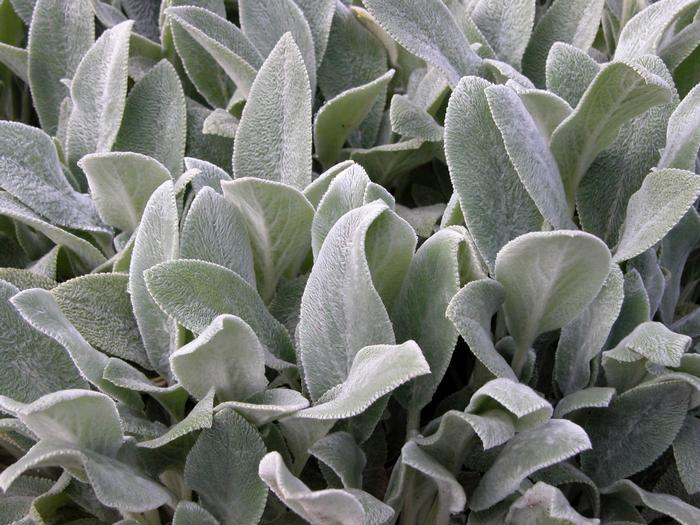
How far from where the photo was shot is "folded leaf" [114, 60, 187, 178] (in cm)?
111

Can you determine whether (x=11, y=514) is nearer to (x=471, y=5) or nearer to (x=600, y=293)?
(x=600, y=293)

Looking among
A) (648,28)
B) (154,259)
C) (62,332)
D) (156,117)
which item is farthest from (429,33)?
(62,332)

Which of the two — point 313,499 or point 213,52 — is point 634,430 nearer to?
point 313,499

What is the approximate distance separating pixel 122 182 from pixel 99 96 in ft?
0.68

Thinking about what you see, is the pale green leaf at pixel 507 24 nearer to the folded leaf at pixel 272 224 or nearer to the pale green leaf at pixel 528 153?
the pale green leaf at pixel 528 153

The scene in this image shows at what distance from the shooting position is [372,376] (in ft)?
2.36

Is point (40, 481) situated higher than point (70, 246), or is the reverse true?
point (70, 246)

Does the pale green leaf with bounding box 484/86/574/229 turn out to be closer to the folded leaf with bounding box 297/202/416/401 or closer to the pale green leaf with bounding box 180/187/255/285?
the folded leaf with bounding box 297/202/416/401

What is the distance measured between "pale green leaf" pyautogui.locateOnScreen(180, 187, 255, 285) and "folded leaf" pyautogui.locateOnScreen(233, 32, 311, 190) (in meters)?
0.13

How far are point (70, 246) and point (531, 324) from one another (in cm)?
55

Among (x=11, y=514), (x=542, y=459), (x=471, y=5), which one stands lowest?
(x=11, y=514)

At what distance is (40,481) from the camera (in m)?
0.94

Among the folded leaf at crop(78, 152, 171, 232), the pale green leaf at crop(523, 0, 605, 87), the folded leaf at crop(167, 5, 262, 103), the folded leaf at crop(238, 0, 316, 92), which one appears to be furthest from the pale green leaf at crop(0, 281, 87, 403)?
the pale green leaf at crop(523, 0, 605, 87)

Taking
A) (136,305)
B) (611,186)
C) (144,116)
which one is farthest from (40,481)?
(611,186)
